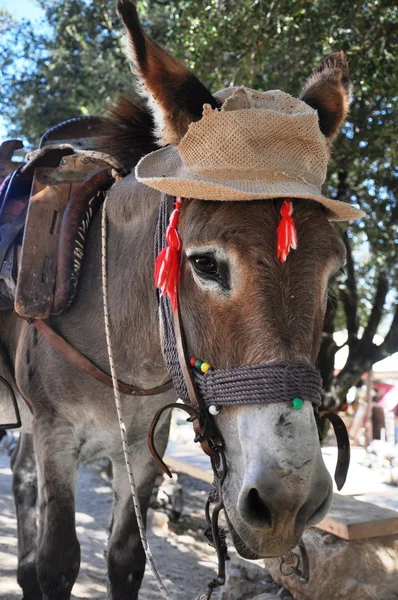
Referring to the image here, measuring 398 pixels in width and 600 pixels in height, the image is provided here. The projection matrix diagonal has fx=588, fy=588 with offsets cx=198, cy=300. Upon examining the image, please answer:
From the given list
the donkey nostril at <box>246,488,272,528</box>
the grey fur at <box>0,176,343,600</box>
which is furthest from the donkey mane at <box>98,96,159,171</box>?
the donkey nostril at <box>246,488,272,528</box>

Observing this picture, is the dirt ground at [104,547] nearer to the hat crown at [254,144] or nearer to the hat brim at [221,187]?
the hat brim at [221,187]

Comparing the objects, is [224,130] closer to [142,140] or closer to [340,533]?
[142,140]

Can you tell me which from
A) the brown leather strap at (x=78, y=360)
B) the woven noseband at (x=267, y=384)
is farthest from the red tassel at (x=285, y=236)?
the brown leather strap at (x=78, y=360)

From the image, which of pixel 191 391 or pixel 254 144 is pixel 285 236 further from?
pixel 191 391

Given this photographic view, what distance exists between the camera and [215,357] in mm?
1715

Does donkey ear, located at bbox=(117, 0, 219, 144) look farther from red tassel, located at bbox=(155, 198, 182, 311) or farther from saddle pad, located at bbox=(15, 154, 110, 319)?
saddle pad, located at bbox=(15, 154, 110, 319)

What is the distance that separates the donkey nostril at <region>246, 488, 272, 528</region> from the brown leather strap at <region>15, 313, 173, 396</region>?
3.24 ft

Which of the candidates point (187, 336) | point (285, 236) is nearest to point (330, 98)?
point (285, 236)

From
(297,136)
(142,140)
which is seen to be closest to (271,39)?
(142,140)

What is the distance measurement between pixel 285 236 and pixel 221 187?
0.78 feet

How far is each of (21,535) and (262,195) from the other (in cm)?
318

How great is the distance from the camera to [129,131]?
8.02 ft

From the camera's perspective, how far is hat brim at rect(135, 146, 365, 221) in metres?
1.69

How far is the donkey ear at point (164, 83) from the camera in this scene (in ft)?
6.07
